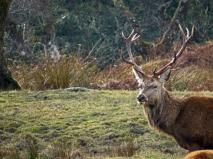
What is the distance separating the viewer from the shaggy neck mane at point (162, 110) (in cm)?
1279

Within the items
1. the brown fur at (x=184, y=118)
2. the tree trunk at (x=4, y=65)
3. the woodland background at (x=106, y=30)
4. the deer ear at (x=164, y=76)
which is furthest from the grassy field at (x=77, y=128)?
the woodland background at (x=106, y=30)

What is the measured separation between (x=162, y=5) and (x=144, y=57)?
814 centimetres

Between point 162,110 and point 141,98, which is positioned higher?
point 141,98

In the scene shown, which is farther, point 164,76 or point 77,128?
point 77,128

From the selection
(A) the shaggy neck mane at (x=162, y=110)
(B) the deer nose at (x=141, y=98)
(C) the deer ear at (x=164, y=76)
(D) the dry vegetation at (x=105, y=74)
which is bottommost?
(D) the dry vegetation at (x=105, y=74)

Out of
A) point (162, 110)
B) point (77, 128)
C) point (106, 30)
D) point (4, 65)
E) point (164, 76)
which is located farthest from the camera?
point (106, 30)

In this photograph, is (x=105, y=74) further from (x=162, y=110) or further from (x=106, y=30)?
(x=106, y=30)

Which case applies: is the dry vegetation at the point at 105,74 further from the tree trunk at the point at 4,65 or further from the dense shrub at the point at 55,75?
the tree trunk at the point at 4,65

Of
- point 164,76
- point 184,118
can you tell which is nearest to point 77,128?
point 164,76

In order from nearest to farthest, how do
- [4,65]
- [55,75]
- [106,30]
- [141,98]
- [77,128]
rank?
1. [141,98]
2. [77,128]
3. [4,65]
4. [55,75]
5. [106,30]

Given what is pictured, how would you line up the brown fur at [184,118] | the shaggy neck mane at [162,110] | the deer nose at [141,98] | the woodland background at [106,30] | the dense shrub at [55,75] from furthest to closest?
the woodland background at [106,30]
the dense shrub at [55,75]
the shaggy neck mane at [162,110]
the deer nose at [141,98]
the brown fur at [184,118]

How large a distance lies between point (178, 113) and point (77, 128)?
2.05 m

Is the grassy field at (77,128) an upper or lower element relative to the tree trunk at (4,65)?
lower

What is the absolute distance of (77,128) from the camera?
14062 mm
